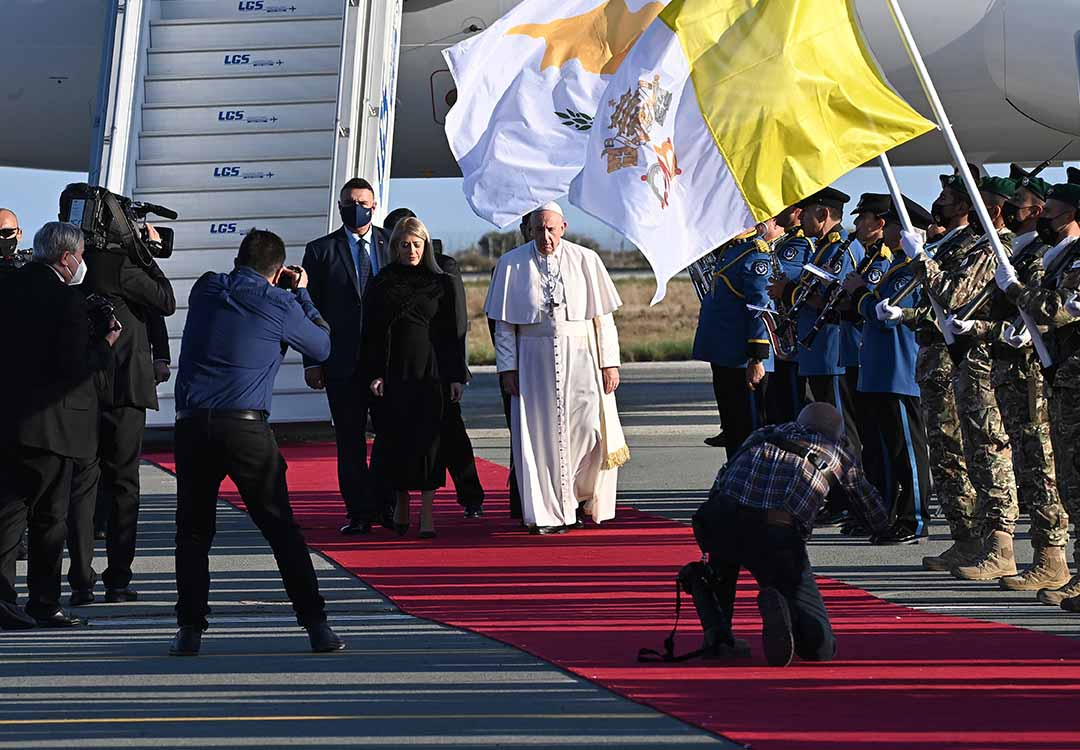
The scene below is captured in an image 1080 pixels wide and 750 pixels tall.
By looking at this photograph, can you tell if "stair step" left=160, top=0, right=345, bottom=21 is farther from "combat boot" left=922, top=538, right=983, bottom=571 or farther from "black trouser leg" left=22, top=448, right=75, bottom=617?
"combat boot" left=922, top=538, right=983, bottom=571

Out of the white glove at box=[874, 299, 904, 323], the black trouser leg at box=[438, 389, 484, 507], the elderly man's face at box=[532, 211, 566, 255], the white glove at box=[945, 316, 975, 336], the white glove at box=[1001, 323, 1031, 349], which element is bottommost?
the black trouser leg at box=[438, 389, 484, 507]

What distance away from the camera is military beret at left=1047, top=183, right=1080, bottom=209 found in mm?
7285

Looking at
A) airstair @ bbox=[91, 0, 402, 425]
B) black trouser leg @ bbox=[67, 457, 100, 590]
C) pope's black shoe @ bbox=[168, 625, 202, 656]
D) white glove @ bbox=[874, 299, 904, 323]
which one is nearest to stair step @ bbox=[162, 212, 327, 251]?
airstair @ bbox=[91, 0, 402, 425]

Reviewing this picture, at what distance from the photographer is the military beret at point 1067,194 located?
729 cm

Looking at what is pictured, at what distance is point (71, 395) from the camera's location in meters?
7.36

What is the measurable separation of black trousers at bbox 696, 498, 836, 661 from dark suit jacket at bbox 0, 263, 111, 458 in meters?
2.72

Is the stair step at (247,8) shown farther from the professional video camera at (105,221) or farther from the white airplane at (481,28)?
the professional video camera at (105,221)

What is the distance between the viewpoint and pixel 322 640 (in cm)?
661

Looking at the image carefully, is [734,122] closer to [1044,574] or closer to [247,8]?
[1044,574]

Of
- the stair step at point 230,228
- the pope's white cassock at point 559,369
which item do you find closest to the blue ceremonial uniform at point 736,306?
the pope's white cassock at point 559,369

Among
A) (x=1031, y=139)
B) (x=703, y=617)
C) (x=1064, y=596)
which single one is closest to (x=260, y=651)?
(x=703, y=617)

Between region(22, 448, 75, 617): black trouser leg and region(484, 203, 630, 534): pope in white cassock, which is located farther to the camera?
region(484, 203, 630, 534): pope in white cassock

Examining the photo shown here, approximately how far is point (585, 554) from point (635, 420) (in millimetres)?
7957

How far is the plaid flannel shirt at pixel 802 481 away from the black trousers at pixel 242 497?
1.63 metres
